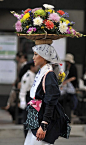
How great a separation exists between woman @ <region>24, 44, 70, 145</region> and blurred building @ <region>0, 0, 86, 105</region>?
20.2 feet

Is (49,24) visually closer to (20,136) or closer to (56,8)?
(20,136)

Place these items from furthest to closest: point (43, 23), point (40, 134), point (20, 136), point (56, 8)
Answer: point (56, 8) < point (20, 136) < point (43, 23) < point (40, 134)

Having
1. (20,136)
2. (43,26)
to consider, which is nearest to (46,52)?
(43,26)

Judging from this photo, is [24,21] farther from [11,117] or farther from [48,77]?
[11,117]

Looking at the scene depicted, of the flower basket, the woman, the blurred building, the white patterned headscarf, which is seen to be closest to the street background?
the woman

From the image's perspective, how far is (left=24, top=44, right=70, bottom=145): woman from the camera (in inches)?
169

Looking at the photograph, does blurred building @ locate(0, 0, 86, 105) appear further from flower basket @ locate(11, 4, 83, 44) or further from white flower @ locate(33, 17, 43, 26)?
white flower @ locate(33, 17, 43, 26)

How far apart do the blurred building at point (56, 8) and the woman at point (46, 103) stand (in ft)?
20.2

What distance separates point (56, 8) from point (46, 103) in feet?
22.0

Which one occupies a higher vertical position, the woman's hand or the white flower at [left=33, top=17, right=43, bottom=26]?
the white flower at [left=33, top=17, right=43, bottom=26]

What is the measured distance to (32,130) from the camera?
4.49 metres

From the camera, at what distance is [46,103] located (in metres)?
4.32

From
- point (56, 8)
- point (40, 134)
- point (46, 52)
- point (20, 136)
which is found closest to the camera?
point (40, 134)

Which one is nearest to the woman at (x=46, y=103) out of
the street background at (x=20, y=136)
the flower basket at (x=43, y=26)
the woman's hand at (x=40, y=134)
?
the woman's hand at (x=40, y=134)
